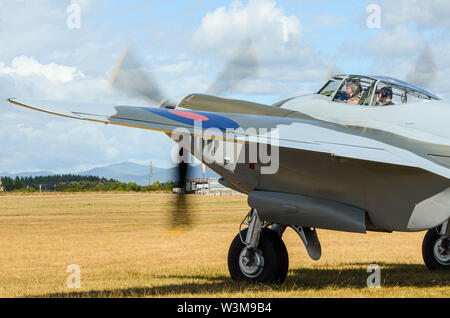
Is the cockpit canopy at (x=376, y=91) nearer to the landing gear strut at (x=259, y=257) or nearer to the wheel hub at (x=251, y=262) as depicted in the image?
the landing gear strut at (x=259, y=257)

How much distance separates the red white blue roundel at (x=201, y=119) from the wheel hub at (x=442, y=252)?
6461 millimetres

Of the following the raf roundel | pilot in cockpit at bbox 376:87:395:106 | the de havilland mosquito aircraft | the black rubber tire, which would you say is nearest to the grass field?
the black rubber tire

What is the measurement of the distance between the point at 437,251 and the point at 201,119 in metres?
6.99

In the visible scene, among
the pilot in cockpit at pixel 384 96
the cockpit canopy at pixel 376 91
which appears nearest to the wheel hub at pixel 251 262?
the cockpit canopy at pixel 376 91

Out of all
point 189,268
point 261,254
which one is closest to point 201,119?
point 261,254

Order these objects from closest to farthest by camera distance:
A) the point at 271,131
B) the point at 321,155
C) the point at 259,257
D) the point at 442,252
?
the point at 271,131 → the point at 321,155 → the point at 259,257 → the point at 442,252

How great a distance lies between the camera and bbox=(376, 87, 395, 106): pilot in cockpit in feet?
33.3

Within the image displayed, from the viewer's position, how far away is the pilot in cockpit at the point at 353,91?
1039 centimetres

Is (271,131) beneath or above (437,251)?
above

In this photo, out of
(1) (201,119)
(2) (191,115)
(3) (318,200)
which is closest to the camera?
(1) (201,119)

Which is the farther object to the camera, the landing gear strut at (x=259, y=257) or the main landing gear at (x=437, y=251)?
the main landing gear at (x=437, y=251)

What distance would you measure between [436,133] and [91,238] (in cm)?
1586

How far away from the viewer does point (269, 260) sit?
33.4 ft

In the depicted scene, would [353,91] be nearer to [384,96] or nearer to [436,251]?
[384,96]
